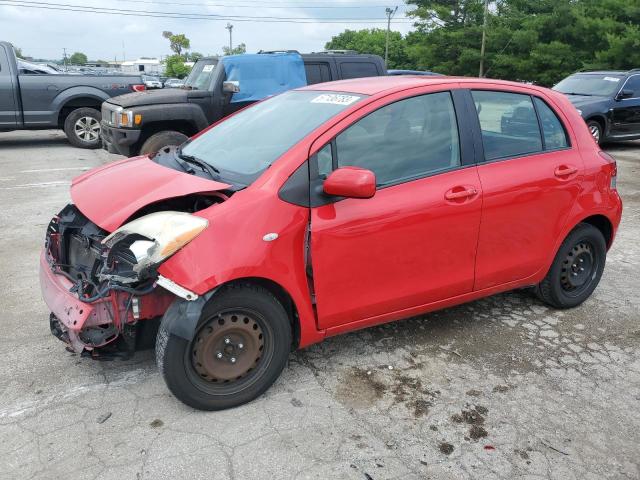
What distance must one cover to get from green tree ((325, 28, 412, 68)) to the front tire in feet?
157

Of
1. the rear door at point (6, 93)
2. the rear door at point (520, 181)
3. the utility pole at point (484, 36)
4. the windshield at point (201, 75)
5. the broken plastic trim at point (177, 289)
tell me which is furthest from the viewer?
the utility pole at point (484, 36)

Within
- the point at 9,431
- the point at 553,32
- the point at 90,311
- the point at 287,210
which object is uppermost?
the point at 553,32

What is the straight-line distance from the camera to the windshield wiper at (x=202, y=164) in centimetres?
327

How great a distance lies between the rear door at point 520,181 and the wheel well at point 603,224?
0.40 metres

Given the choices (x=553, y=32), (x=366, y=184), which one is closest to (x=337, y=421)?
(x=366, y=184)

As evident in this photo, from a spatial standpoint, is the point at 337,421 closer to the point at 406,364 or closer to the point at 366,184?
the point at 406,364

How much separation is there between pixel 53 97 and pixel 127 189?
9.73 metres

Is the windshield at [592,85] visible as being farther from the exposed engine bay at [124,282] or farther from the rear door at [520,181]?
the exposed engine bay at [124,282]

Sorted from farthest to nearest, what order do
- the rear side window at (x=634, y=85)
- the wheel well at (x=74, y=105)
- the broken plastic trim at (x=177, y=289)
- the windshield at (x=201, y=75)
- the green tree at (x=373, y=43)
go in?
the green tree at (x=373, y=43)
the rear side window at (x=634, y=85)
the wheel well at (x=74, y=105)
the windshield at (x=201, y=75)
the broken plastic trim at (x=177, y=289)

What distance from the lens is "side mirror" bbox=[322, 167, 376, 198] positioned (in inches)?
113

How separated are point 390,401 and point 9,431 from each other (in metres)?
1.92

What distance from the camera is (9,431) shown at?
2.80 metres

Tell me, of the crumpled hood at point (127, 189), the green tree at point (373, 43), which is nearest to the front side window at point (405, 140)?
the crumpled hood at point (127, 189)

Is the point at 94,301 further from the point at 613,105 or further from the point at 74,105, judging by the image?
the point at 613,105
